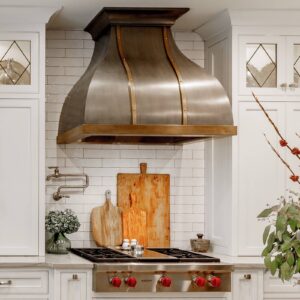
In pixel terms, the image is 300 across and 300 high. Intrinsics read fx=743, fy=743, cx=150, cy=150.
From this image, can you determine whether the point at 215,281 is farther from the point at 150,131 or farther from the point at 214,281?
the point at 150,131

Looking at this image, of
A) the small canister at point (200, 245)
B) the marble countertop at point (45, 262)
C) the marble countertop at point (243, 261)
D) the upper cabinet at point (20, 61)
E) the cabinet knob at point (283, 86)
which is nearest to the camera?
the marble countertop at point (45, 262)

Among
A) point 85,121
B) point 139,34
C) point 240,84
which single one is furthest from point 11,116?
point 240,84

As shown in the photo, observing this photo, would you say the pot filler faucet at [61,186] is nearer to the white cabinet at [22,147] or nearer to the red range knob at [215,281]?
the white cabinet at [22,147]

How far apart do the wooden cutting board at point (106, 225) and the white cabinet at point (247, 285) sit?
1.12 metres

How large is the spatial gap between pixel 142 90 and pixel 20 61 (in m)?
0.94

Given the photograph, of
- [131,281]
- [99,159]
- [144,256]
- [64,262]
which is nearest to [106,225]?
[99,159]

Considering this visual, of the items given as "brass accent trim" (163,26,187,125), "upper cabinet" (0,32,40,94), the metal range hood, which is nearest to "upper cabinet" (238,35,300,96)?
the metal range hood

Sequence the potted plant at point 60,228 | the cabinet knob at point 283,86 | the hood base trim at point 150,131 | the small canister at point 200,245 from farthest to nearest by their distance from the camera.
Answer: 1. the small canister at point 200,245
2. the potted plant at point 60,228
3. the cabinet knob at point 283,86
4. the hood base trim at point 150,131

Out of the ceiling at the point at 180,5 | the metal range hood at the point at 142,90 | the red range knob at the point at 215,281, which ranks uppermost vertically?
the ceiling at the point at 180,5

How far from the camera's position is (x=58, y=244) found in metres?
5.32

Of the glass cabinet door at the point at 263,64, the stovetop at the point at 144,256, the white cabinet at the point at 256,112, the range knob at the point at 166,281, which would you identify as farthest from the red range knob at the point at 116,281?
the glass cabinet door at the point at 263,64

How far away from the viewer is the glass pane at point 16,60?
5059 millimetres

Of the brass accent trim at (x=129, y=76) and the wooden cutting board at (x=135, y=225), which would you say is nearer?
the brass accent trim at (x=129, y=76)

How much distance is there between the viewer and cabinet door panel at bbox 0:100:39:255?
4980 mm
